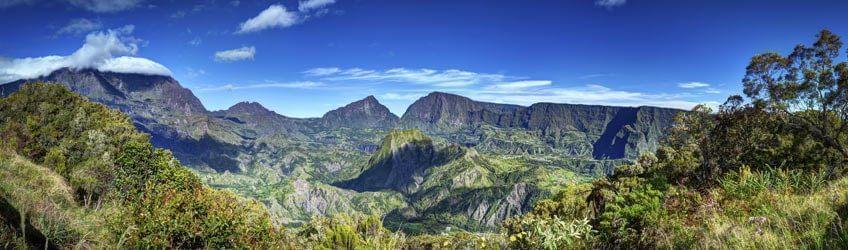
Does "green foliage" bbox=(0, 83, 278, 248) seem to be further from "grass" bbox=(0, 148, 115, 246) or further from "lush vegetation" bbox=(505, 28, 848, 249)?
"lush vegetation" bbox=(505, 28, 848, 249)

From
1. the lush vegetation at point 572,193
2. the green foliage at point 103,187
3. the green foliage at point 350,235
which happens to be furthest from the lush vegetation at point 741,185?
the green foliage at point 103,187

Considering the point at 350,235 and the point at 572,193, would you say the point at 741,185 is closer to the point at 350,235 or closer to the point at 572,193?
the point at 350,235

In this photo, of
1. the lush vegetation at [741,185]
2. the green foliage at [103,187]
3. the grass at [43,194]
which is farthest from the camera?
the green foliage at [103,187]

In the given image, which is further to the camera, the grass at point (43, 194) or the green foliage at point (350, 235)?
the grass at point (43, 194)

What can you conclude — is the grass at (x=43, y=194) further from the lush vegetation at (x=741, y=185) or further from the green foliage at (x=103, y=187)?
the lush vegetation at (x=741, y=185)

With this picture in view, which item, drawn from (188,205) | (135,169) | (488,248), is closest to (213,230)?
(188,205)

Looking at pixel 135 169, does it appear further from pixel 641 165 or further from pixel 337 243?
pixel 641 165

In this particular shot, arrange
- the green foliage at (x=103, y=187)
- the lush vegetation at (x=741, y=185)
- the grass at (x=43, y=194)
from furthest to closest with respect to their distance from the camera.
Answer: the green foliage at (x=103, y=187) < the grass at (x=43, y=194) < the lush vegetation at (x=741, y=185)

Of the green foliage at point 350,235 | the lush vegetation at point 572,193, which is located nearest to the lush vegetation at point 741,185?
the lush vegetation at point 572,193

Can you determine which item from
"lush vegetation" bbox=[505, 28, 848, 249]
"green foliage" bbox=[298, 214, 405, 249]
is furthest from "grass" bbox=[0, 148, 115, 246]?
"lush vegetation" bbox=[505, 28, 848, 249]
